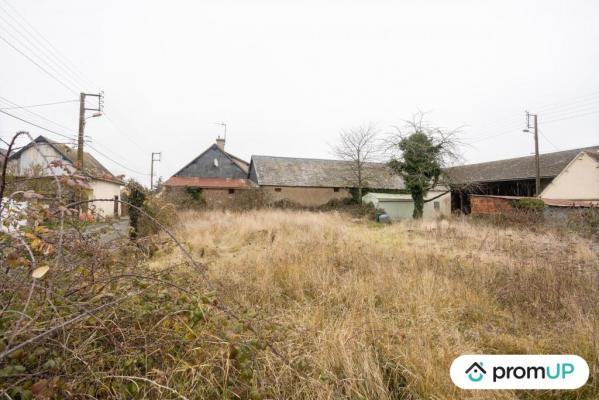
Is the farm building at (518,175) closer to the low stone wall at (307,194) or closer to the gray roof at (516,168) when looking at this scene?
the gray roof at (516,168)

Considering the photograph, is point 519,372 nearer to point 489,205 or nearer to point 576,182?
point 489,205

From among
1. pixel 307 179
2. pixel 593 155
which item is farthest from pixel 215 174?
pixel 593 155

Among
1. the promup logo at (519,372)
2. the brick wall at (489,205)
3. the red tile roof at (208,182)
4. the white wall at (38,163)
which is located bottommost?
the promup logo at (519,372)

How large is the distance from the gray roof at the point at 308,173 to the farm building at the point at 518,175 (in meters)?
6.63

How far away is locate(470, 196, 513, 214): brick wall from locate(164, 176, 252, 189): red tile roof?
52.7 ft

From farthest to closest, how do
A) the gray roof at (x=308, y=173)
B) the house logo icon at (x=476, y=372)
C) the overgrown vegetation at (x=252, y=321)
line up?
the gray roof at (x=308, y=173) < the house logo icon at (x=476, y=372) < the overgrown vegetation at (x=252, y=321)

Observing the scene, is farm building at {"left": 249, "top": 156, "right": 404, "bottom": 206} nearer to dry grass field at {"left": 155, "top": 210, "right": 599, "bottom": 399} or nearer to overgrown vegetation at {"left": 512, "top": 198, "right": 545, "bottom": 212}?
overgrown vegetation at {"left": 512, "top": 198, "right": 545, "bottom": 212}

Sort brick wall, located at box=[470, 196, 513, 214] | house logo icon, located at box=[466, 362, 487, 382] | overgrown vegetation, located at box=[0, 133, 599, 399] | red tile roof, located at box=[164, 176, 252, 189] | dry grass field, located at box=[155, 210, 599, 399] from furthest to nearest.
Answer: red tile roof, located at box=[164, 176, 252, 189]
brick wall, located at box=[470, 196, 513, 214]
house logo icon, located at box=[466, 362, 487, 382]
dry grass field, located at box=[155, 210, 599, 399]
overgrown vegetation, located at box=[0, 133, 599, 399]

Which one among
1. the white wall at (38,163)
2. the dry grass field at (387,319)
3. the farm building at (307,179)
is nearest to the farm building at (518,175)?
the farm building at (307,179)

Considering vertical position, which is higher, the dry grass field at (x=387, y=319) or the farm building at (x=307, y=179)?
the farm building at (x=307, y=179)

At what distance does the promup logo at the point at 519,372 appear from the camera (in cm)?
211

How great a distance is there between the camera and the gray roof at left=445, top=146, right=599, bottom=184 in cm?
1886

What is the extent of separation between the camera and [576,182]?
59.9ft

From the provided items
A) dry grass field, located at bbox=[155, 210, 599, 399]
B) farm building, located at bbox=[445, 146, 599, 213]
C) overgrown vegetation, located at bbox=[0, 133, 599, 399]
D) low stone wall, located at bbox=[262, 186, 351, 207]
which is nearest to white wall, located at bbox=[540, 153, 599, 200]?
farm building, located at bbox=[445, 146, 599, 213]
